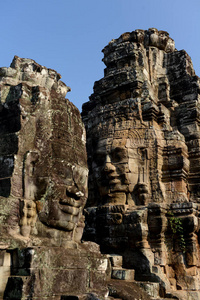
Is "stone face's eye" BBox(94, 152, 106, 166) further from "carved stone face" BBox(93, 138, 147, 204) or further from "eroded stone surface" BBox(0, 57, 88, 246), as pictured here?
"eroded stone surface" BBox(0, 57, 88, 246)

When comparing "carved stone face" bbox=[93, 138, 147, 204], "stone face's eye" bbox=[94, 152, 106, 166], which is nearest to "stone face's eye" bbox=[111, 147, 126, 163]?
"carved stone face" bbox=[93, 138, 147, 204]

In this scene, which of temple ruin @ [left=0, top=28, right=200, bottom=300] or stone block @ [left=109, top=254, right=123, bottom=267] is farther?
stone block @ [left=109, top=254, right=123, bottom=267]

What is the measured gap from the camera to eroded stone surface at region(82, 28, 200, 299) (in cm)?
912

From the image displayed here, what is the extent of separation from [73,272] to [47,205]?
1150mm

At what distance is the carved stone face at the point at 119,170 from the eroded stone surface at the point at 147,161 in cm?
3

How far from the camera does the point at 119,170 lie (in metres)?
10.3

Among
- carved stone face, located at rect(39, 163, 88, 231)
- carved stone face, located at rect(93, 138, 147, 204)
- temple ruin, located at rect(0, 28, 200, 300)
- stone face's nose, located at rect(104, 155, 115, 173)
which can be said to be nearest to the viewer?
temple ruin, located at rect(0, 28, 200, 300)

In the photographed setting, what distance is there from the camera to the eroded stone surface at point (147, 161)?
912 cm

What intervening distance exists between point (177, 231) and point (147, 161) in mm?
2146

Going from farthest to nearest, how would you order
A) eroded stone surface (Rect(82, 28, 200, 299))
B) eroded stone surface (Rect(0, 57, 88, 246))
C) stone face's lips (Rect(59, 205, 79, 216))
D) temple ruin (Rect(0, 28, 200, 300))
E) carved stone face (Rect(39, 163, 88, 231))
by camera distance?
eroded stone surface (Rect(82, 28, 200, 299)) < stone face's lips (Rect(59, 205, 79, 216)) < carved stone face (Rect(39, 163, 88, 231)) < eroded stone surface (Rect(0, 57, 88, 246)) < temple ruin (Rect(0, 28, 200, 300))

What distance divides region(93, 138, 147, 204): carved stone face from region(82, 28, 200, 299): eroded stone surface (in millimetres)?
29

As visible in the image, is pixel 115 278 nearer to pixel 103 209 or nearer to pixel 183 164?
pixel 103 209

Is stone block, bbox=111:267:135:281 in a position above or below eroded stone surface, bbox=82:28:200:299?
below

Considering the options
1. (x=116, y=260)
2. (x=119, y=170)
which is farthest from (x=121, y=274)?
(x=119, y=170)
